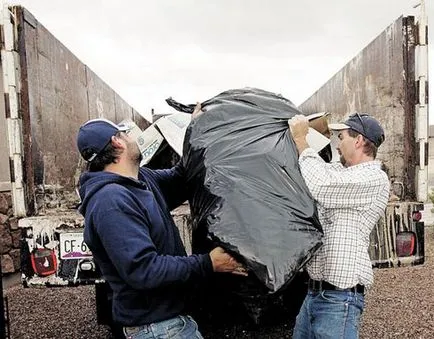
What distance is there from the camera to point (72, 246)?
2.58 metres

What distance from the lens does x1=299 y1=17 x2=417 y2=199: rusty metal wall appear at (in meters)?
2.81

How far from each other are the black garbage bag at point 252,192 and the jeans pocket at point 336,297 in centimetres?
35

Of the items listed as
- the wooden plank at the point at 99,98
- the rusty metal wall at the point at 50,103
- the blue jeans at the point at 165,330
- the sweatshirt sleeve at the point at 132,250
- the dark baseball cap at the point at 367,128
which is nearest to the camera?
the sweatshirt sleeve at the point at 132,250

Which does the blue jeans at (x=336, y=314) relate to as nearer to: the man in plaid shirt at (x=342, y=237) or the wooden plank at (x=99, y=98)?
the man in plaid shirt at (x=342, y=237)

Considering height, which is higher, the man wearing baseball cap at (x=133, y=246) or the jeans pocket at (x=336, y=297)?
the man wearing baseball cap at (x=133, y=246)

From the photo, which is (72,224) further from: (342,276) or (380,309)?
(380,309)

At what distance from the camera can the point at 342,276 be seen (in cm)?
194

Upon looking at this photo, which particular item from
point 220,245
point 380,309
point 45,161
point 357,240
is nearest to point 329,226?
point 357,240

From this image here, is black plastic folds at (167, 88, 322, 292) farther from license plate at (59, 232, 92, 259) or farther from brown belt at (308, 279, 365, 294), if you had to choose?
license plate at (59, 232, 92, 259)

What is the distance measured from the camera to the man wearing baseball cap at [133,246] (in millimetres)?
1550

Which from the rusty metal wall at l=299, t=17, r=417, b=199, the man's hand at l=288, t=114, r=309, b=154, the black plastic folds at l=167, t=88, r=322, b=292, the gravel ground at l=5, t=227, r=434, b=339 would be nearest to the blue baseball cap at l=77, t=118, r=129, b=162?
the black plastic folds at l=167, t=88, r=322, b=292

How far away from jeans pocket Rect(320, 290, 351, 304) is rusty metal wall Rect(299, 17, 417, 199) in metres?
1.07

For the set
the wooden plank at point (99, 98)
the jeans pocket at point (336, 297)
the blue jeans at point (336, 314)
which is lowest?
the blue jeans at point (336, 314)

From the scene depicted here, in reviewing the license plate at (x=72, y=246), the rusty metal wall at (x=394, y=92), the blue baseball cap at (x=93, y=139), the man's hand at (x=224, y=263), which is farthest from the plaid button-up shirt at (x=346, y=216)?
the license plate at (x=72, y=246)
